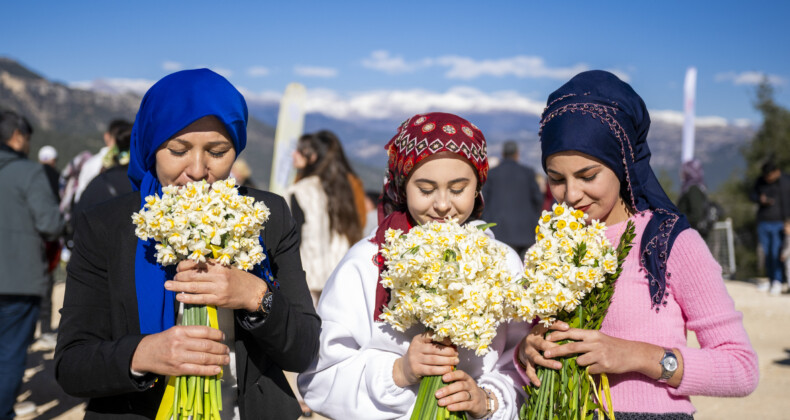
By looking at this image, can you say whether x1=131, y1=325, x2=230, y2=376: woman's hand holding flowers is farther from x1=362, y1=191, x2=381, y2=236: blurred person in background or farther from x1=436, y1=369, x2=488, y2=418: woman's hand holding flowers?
x1=362, y1=191, x2=381, y2=236: blurred person in background

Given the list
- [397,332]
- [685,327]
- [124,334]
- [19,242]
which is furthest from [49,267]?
[685,327]

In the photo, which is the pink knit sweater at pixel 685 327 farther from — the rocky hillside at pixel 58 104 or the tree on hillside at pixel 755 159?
the rocky hillside at pixel 58 104

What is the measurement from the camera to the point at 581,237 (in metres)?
2.32

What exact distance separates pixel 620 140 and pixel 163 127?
1.78 meters

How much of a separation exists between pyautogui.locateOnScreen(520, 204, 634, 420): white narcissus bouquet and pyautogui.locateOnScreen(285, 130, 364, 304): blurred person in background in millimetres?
4838

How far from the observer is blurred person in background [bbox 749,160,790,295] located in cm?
1288

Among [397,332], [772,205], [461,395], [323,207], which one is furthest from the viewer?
[772,205]

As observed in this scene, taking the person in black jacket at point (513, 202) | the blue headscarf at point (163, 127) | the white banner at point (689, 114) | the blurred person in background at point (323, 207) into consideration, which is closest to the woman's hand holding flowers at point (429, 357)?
the blue headscarf at point (163, 127)

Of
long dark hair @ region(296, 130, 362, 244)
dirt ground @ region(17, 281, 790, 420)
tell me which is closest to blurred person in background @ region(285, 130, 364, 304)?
long dark hair @ region(296, 130, 362, 244)

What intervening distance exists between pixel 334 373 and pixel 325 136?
498 cm

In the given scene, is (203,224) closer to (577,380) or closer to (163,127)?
(163,127)

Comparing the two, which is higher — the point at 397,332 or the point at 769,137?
the point at 769,137

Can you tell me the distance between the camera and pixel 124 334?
236 centimetres

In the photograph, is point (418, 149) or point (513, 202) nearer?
point (418, 149)
